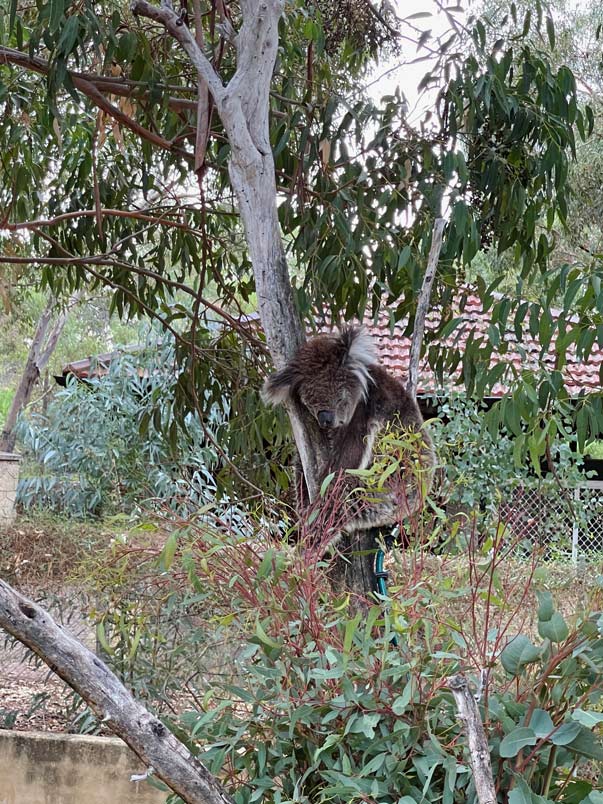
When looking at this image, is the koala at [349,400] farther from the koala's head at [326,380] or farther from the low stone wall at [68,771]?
the low stone wall at [68,771]

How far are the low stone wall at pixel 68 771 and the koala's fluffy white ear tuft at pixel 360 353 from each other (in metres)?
2.30

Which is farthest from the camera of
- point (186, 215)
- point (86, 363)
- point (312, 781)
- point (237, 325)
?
point (86, 363)

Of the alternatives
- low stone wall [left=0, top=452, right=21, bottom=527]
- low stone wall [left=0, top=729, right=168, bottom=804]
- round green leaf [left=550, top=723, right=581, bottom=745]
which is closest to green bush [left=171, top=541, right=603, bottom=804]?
round green leaf [left=550, top=723, right=581, bottom=745]

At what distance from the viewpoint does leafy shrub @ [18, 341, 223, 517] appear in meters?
8.23

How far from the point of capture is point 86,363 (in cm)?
1127

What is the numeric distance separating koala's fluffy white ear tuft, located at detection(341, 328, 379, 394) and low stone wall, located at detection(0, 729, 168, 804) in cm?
230

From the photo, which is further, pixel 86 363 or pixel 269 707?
pixel 86 363

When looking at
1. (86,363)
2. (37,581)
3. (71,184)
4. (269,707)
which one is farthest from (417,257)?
(86,363)

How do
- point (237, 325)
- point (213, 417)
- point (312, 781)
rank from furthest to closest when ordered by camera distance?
point (213, 417)
point (237, 325)
point (312, 781)

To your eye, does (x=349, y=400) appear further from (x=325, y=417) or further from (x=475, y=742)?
(x=475, y=742)

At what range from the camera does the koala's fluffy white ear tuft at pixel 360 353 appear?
9.74 feet

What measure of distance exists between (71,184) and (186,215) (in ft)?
2.36

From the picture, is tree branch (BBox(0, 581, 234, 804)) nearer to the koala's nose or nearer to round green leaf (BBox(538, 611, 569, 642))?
→ round green leaf (BBox(538, 611, 569, 642))

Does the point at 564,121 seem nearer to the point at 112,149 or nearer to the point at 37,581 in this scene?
the point at 112,149
